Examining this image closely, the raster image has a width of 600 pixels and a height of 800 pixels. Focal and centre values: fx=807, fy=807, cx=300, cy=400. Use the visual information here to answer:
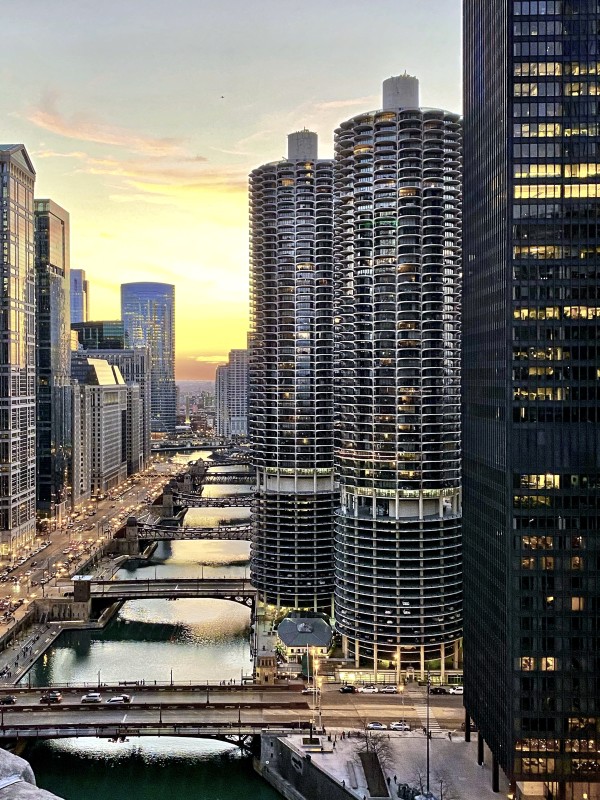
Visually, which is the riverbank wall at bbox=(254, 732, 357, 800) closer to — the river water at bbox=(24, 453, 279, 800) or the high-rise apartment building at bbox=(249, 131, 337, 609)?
the river water at bbox=(24, 453, 279, 800)

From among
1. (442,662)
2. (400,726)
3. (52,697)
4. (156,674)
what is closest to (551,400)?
(400,726)

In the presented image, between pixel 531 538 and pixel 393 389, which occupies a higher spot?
pixel 393 389

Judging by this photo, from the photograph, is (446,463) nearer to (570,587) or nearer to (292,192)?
(570,587)

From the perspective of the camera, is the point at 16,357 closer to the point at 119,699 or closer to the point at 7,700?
the point at 7,700

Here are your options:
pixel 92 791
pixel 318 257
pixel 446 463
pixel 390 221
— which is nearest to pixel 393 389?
pixel 446 463

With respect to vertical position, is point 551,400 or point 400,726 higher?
point 551,400

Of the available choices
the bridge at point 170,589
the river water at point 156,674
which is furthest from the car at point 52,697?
the bridge at point 170,589

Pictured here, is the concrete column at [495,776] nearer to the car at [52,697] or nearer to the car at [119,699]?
the car at [119,699]

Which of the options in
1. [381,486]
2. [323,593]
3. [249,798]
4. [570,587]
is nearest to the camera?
[570,587]
